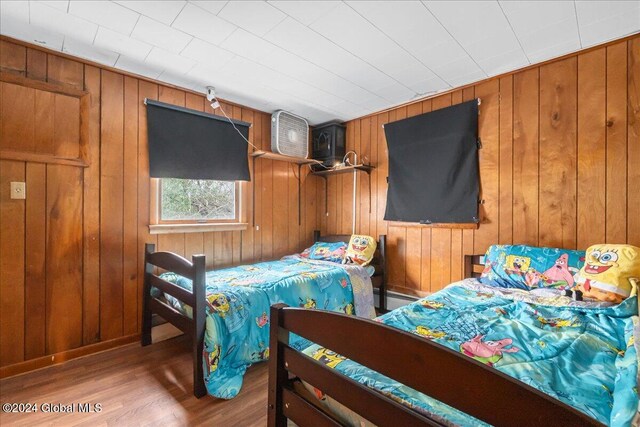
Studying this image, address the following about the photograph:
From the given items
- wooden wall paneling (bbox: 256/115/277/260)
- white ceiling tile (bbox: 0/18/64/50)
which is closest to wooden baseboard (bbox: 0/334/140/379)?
wooden wall paneling (bbox: 256/115/277/260)

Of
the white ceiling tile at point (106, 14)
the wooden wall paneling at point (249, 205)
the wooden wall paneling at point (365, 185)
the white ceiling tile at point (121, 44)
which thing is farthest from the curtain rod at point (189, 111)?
the wooden wall paneling at point (365, 185)

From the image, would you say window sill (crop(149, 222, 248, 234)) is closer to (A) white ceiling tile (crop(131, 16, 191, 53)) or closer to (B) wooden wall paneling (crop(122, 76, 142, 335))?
(B) wooden wall paneling (crop(122, 76, 142, 335))

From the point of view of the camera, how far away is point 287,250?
356 centimetres

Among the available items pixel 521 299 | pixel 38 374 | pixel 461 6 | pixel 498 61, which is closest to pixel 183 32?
pixel 461 6

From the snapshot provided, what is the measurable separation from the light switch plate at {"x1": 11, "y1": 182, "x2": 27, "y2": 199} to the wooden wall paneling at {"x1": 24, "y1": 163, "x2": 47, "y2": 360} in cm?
2

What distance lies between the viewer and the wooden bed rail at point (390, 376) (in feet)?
1.86

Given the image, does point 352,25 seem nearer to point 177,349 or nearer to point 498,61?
point 498,61

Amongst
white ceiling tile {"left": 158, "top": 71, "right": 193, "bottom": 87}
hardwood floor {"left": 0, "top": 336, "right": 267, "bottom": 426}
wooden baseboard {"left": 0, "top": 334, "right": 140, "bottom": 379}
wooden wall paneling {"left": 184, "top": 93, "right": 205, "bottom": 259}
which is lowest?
hardwood floor {"left": 0, "top": 336, "right": 267, "bottom": 426}

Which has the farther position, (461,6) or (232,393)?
(232,393)

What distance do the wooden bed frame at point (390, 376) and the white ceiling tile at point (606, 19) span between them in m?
2.07

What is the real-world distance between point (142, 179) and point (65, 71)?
0.91 m

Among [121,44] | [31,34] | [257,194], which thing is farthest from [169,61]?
[257,194]

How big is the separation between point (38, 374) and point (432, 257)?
3215mm

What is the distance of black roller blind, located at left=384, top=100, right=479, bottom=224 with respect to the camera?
256 cm
